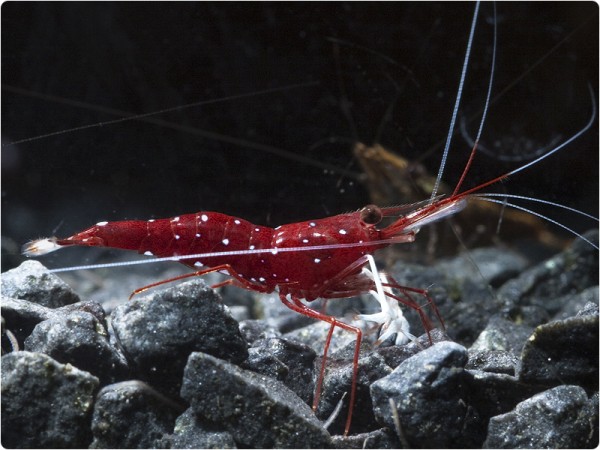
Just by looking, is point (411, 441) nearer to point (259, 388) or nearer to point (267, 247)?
point (259, 388)

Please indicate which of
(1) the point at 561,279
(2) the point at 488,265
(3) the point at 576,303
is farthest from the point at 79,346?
(2) the point at 488,265

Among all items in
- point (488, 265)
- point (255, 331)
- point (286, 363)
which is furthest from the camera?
point (488, 265)

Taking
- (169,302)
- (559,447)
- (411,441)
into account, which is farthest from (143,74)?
(559,447)

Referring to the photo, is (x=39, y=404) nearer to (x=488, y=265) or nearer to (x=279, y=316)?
(x=279, y=316)

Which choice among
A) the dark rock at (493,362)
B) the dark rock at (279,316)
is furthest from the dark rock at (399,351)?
the dark rock at (279,316)

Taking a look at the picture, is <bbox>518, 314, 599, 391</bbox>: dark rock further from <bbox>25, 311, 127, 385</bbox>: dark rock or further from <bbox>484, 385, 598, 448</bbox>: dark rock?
<bbox>25, 311, 127, 385</bbox>: dark rock

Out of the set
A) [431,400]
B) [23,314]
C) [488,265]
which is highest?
[23,314]
